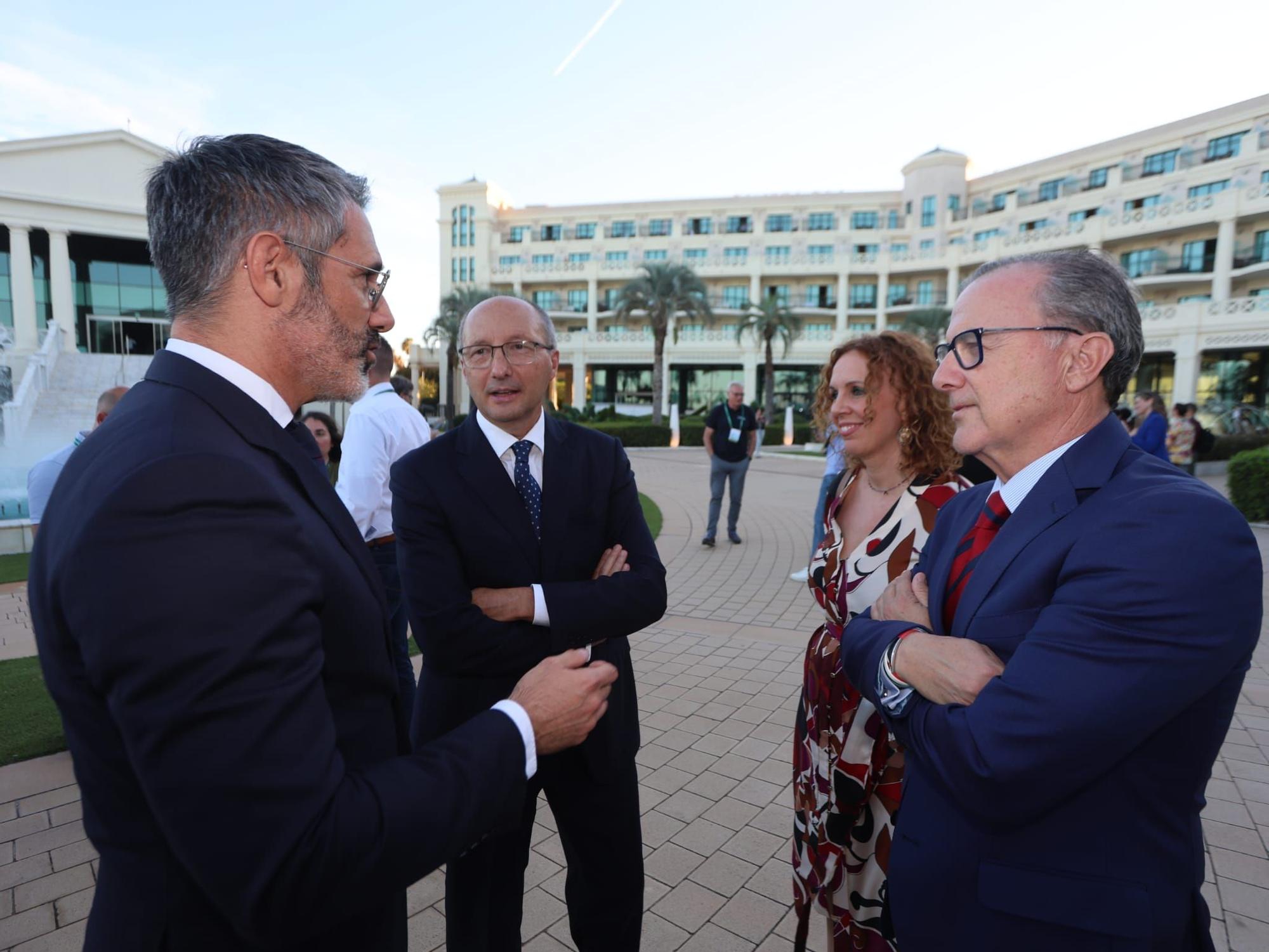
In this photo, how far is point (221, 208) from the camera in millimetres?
1351

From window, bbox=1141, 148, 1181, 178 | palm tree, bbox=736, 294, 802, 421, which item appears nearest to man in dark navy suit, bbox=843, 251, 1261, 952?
palm tree, bbox=736, 294, 802, 421

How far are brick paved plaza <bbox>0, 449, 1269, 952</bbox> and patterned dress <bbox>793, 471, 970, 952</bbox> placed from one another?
1.66 feet

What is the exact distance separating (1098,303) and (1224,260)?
46550 millimetres

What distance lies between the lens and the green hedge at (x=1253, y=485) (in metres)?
11.9

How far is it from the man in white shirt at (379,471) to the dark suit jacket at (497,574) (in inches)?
79.1

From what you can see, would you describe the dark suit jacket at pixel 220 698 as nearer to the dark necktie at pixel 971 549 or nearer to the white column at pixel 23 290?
the dark necktie at pixel 971 549

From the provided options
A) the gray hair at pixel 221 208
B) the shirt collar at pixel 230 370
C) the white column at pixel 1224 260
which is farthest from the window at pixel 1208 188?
the shirt collar at pixel 230 370

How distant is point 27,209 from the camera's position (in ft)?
97.6

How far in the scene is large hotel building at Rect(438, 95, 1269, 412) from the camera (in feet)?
116

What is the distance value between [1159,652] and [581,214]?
2322 inches

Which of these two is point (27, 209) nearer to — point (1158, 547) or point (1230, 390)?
point (1158, 547)

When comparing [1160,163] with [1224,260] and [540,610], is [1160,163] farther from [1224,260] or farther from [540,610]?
[540,610]

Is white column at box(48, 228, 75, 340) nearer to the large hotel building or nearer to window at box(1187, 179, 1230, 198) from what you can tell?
the large hotel building

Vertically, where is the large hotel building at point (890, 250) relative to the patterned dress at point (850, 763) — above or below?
above
